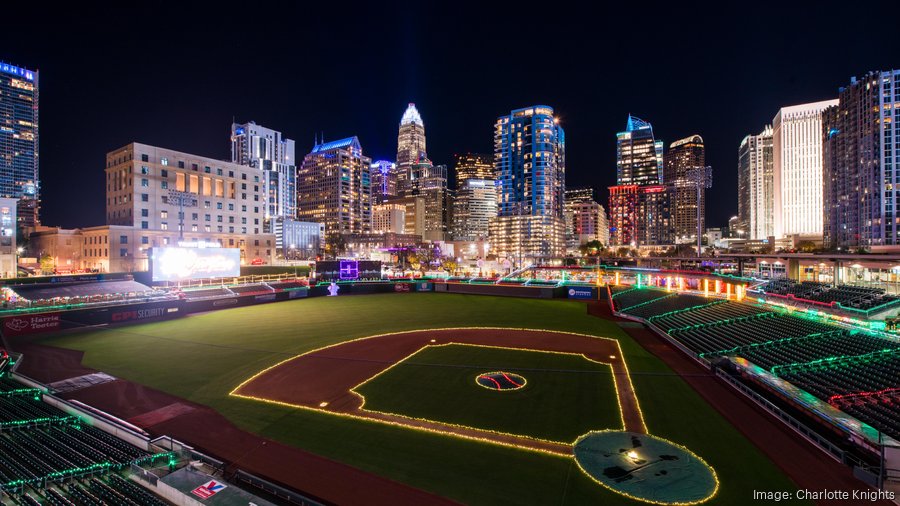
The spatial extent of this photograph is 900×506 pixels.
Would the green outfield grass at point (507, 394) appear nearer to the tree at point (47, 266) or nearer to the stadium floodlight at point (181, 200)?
the stadium floodlight at point (181, 200)

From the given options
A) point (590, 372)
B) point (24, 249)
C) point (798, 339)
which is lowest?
point (590, 372)

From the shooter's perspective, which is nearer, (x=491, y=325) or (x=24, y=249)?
(x=491, y=325)

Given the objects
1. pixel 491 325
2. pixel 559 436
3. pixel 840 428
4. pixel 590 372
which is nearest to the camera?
pixel 840 428

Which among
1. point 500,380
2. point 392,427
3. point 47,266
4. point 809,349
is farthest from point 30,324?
point 809,349

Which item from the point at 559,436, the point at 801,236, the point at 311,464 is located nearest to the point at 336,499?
the point at 311,464

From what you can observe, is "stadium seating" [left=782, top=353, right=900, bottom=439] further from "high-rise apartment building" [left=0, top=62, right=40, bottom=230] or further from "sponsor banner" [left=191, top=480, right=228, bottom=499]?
"high-rise apartment building" [left=0, top=62, right=40, bottom=230]

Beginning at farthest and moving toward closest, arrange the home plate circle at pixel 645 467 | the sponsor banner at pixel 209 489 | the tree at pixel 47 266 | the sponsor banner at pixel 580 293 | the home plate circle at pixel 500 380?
the tree at pixel 47 266 → the sponsor banner at pixel 580 293 → the home plate circle at pixel 500 380 → the home plate circle at pixel 645 467 → the sponsor banner at pixel 209 489

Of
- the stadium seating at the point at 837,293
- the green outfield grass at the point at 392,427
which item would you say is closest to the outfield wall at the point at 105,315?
the green outfield grass at the point at 392,427

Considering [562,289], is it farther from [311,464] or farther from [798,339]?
[311,464]
